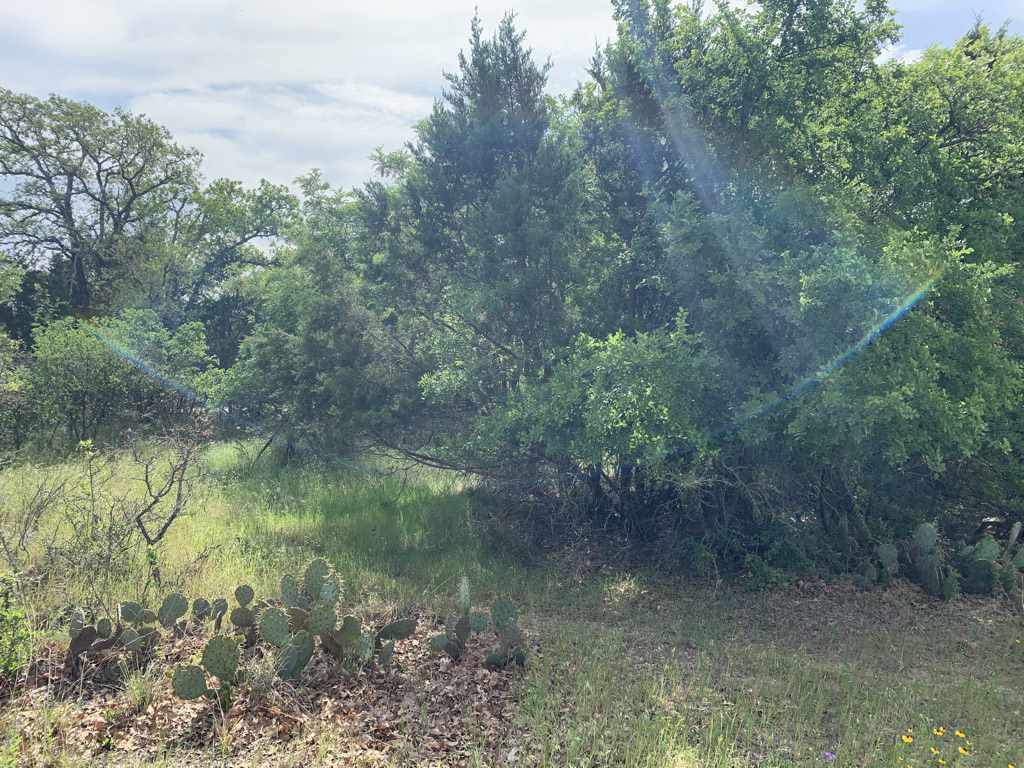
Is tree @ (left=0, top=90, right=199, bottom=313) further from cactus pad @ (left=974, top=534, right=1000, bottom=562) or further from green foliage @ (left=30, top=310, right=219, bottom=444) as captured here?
cactus pad @ (left=974, top=534, right=1000, bottom=562)

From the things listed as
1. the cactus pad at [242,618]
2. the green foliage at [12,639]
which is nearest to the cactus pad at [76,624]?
the green foliage at [12,639]

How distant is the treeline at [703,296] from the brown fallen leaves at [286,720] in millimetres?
3084

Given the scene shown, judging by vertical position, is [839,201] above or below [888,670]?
above

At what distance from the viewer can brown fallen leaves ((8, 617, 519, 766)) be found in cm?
333

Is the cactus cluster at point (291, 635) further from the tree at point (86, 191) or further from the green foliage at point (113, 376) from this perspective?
the tree at point (86, 191)

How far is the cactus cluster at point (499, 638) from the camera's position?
14.9ft

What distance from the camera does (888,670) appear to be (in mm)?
5305

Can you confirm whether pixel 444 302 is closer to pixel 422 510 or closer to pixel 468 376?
pixel 468 376

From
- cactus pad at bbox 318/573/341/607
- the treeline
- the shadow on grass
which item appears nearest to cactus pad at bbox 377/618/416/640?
cactus pad at bbox 318/573/341/607

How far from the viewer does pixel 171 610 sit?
4.43 m

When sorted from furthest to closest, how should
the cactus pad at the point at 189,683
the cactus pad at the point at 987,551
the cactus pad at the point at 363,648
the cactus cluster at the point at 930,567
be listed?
1. the cactus pad at the point at 987,551
2. the cactus cluster at the point at 930,567
3. the cactus pad at the point at 363,648
4. the cactus pad at the point at 189,683

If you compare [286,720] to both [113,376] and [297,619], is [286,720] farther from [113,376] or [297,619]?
[113,376]

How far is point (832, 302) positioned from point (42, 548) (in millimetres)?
7402

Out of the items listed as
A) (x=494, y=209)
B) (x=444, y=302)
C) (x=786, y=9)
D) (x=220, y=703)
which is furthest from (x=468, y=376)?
(x=786, y=9)
